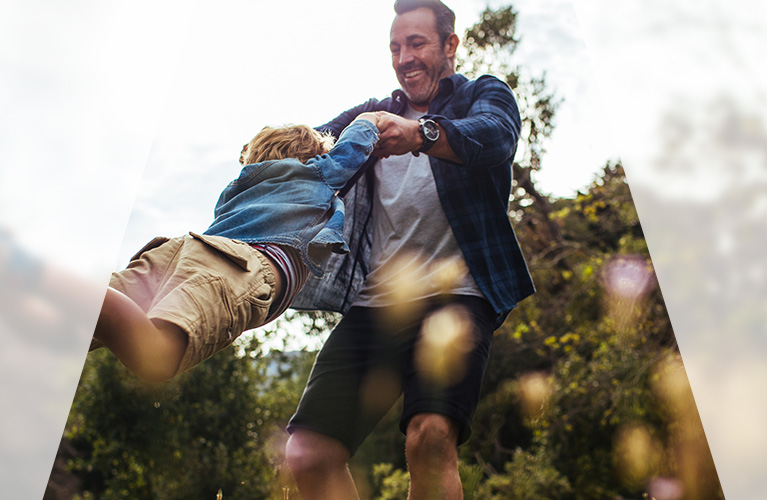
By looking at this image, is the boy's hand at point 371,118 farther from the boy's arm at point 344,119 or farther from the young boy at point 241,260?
the boy's arm at point 344,119

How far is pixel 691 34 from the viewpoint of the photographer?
1.43 metres

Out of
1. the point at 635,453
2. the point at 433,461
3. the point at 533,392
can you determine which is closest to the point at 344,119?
the point at 433,461

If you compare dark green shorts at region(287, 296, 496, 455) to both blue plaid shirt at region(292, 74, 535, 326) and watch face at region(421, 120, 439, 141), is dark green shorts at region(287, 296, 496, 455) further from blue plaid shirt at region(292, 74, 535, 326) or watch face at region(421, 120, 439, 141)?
watch face at region(421, 120, 439, 141)

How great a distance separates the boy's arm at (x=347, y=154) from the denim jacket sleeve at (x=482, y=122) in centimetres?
20

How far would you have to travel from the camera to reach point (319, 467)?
1751mm

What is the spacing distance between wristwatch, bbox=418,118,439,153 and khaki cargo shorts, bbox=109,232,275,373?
56 centimetres

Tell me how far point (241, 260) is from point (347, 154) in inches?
17.4

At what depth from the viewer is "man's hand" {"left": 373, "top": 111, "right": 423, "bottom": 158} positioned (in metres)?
1.79

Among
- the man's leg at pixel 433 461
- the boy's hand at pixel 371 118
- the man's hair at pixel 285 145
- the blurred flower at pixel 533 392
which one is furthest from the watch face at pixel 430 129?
the blurred flower at pixel 533 392

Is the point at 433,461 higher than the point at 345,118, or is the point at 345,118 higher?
the point at 345,118

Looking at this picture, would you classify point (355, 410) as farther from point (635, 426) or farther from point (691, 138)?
point (635, 426)

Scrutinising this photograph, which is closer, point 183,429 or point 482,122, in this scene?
point 482,122

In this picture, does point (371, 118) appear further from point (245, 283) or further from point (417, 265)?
point (245, 283)

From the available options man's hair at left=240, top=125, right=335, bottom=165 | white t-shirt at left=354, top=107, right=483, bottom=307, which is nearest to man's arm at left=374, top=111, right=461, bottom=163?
man's hair at left=240, top=125, right=335, bottom=165
